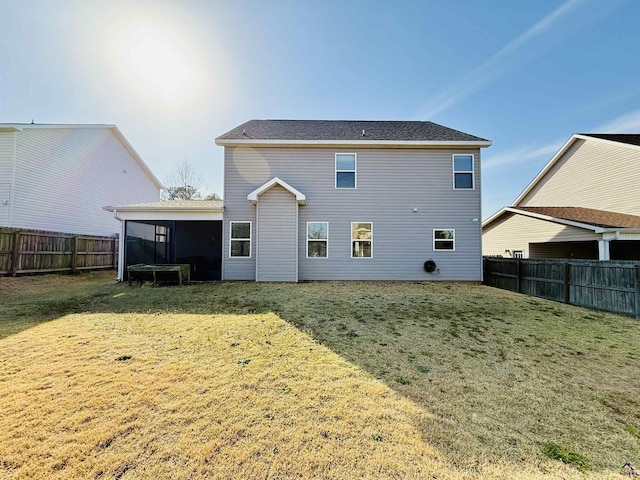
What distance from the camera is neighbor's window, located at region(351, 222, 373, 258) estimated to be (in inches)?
430

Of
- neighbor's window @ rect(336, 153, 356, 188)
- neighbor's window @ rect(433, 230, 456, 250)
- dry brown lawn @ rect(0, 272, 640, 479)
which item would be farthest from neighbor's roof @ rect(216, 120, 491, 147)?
dry brown lawn @ rect(0, 272, 640, 479)

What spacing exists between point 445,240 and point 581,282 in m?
4.20

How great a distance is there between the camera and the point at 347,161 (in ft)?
36.4

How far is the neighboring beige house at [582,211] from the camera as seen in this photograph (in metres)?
10.7

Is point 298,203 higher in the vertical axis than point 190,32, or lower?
lower

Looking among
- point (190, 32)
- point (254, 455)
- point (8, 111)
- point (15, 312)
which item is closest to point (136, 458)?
point (254, 455)

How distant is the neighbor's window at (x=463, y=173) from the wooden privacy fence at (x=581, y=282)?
3321 millimetres

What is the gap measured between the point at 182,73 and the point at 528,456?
513 inches

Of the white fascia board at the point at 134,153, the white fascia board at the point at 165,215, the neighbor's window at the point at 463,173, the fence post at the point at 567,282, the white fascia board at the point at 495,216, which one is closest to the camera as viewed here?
the fence post at the point at 567,282

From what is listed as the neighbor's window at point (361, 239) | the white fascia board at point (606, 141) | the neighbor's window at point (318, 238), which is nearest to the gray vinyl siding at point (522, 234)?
the white fascia board at point (606, 141)

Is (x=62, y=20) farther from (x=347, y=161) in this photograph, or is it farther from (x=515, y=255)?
(x=515, y=255)

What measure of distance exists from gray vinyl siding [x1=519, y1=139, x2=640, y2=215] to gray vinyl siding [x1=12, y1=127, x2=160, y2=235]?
27119 millimetres

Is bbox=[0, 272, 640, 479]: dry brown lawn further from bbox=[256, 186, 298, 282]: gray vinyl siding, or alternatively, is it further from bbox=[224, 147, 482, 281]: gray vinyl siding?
bbox=[224, 147, 482, 281]: gray vinyl siding

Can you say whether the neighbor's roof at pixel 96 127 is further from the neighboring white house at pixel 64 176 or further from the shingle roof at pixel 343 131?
the shingle roof at pixel 343 131
